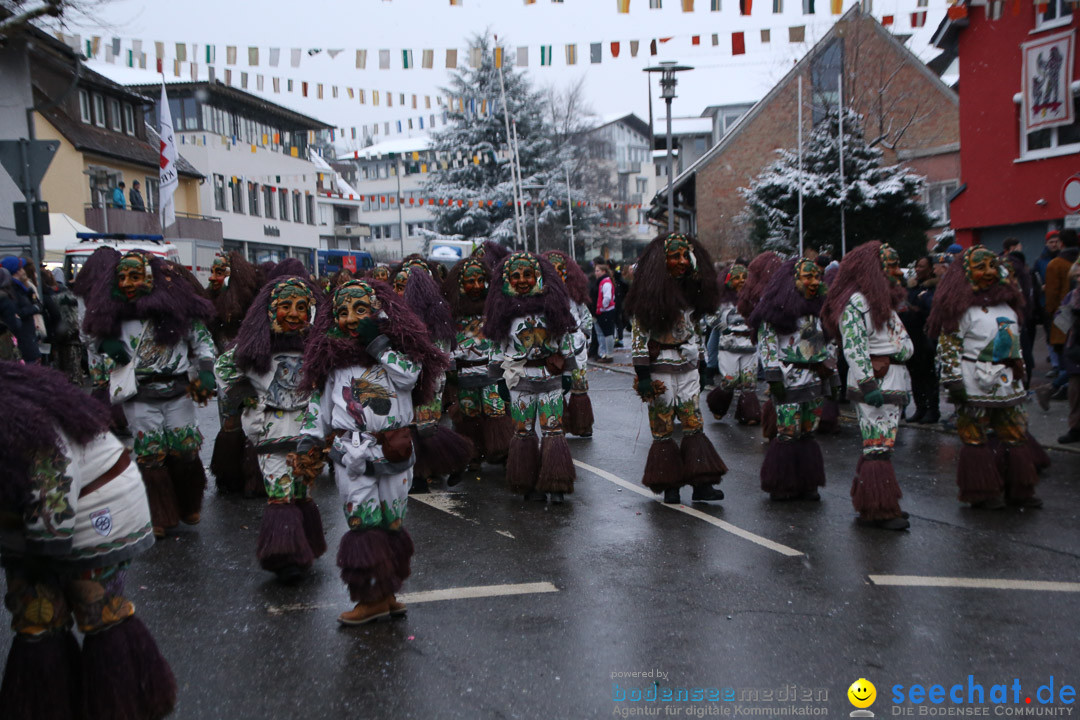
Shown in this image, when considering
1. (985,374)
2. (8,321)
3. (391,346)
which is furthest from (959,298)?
(8,321)

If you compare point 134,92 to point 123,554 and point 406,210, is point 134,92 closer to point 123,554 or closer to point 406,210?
point 123,554

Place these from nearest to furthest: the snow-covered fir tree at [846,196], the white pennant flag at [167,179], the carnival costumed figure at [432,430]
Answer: the carnival costumed figure at [432,430], the white pennant flag at [167,179], the snow-covered fir tree at [846,196]

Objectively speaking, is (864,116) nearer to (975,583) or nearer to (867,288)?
(867,288)

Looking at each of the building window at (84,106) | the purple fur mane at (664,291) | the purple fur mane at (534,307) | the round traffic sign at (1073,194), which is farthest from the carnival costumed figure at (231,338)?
the building window at (84,106)

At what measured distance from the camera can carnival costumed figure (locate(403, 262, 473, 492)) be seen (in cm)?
877

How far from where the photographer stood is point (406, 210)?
→ 301 ft

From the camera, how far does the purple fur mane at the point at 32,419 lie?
3.29 m

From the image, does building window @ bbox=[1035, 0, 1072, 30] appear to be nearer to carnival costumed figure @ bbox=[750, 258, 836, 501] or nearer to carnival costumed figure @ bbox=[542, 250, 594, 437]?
carnival costumed figure @ bbox=[542, 250, 594, 437]

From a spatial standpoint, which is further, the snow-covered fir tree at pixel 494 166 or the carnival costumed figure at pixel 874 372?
the snow-covered fir tree at pixel 494 166

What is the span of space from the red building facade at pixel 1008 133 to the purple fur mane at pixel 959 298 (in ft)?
40.2

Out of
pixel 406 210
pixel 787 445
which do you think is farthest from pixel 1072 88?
pixel 406 210

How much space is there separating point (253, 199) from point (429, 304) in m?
48.4

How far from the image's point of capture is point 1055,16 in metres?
18.8

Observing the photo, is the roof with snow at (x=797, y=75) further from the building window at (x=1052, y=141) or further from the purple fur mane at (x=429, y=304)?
the purple fur mane at (x=429, y=304)
